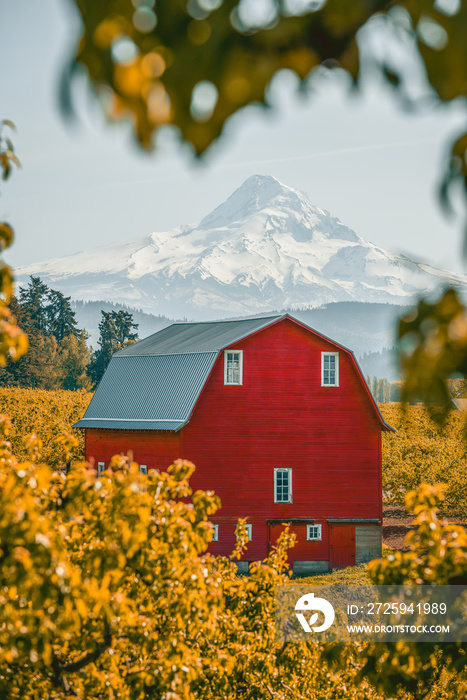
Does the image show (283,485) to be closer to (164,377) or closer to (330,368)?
(330,368)

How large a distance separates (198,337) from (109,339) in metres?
50.9

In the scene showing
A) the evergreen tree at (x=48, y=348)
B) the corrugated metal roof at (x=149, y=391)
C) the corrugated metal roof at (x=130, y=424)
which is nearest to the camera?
the corrugated metal roof at (x=130, y=424)

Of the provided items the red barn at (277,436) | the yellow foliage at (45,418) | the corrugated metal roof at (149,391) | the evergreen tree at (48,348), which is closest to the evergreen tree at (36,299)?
the evergreen tree at (48,348)

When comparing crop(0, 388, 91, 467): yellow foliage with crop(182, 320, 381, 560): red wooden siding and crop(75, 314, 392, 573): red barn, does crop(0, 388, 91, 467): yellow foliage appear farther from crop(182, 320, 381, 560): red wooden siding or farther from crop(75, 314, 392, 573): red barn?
crop(182, 320, 381, 560): red wooden siding

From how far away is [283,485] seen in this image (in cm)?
3177

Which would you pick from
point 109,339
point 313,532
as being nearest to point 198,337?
point 313,532

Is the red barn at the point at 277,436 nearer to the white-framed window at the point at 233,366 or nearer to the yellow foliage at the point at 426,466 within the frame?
the white-framed window at the point at 233,366

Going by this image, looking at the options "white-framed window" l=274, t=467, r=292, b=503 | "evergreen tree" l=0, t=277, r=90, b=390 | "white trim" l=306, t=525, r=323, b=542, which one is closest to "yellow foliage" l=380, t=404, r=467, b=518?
"white-framed window" l=274, t=467, r=292, b=503

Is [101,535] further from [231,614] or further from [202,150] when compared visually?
[202,150]

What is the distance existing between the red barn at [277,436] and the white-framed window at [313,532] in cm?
4

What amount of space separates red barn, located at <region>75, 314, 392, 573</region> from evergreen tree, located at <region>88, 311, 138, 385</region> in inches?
1889

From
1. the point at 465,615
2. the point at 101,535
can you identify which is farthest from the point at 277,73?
the point at 465,615

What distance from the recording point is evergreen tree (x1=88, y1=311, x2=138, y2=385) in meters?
80.9

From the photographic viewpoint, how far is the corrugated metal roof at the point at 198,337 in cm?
3225
